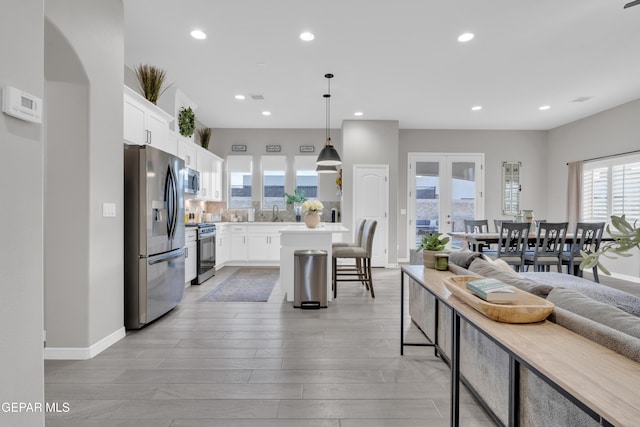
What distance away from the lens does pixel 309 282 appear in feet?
12.2

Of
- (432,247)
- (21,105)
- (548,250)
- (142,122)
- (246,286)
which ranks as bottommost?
(246,286)

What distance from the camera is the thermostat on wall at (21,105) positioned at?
3.87 feet

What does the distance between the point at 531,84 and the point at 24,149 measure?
5696 millimetres

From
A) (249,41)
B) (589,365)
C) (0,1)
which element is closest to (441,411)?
(589,365)

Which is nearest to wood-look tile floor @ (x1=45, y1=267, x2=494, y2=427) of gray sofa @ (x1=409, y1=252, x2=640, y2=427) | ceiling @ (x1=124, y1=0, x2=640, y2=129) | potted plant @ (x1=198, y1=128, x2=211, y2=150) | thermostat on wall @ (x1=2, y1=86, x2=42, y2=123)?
gray sofa @ (x1=409, y1=252, x2=640, y2=427)

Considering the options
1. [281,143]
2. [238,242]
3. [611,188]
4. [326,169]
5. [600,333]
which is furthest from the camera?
[281,143]

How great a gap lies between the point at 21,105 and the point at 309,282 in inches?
116

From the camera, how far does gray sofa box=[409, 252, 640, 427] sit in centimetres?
109

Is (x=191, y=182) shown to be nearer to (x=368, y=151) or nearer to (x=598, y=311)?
(x=368, y=151)

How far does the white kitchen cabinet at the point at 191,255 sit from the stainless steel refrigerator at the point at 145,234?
1292 mm

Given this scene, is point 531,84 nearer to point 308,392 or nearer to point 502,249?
point 502,249

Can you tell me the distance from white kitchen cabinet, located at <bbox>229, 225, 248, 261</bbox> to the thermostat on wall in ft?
17.3

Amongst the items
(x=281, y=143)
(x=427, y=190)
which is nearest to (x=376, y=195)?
(x=427, y=190)

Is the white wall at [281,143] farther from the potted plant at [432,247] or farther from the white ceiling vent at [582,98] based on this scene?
the potted plant at [432,247]
